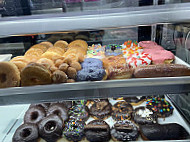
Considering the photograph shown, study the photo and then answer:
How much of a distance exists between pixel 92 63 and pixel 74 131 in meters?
0.68

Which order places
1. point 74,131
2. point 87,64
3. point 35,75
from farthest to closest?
point 74,131 → point 87,64 → point 35,75

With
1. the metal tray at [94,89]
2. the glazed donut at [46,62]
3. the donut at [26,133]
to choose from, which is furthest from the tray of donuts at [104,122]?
the glazed donut at [46,62]

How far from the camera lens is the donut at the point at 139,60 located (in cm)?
153

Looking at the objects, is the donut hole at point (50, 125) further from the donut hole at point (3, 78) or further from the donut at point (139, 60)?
the donut at point (139, 60)

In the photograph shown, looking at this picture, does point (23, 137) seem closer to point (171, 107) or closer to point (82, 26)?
point (82, 26)

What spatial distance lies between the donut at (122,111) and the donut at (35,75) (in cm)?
88

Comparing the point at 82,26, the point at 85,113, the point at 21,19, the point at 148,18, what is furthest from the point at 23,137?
the point at 148,18

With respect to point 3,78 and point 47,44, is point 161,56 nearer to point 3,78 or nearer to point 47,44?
point 47,44

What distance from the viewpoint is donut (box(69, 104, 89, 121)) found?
71.2 inches

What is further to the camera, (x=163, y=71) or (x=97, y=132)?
(x=97, y=132)

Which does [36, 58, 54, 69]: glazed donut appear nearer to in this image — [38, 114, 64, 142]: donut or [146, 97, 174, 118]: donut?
[38, 114, 64, 142]: donut

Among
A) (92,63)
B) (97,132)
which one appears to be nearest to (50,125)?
(97,132)

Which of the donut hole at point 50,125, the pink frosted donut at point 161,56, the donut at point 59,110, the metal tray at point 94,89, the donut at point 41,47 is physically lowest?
the donut hole at point 50,125

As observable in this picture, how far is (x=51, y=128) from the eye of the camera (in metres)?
1.72
